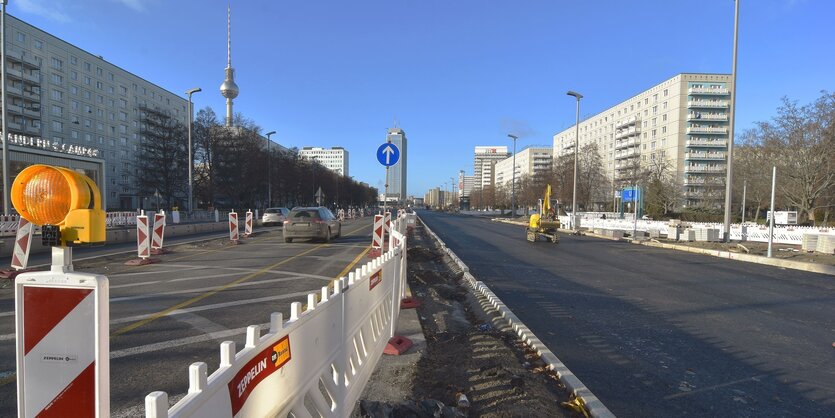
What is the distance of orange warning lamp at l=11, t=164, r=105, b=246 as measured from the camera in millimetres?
1972

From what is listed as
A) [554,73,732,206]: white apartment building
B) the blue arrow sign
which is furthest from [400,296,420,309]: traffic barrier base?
[554,73,732,206]: white apartment building

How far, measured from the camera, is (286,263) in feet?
42.0

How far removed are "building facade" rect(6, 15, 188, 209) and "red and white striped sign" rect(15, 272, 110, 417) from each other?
71.5 m

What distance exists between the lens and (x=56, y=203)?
2.01m

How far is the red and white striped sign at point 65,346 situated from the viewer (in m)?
1.72

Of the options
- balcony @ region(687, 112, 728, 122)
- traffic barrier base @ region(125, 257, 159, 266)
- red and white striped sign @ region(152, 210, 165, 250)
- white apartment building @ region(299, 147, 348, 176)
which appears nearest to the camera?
traffic barrier base @ region(125, 257, 159, 266)

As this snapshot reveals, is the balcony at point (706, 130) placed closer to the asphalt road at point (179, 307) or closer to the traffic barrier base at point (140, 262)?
the asphalt road at point (179, 307)

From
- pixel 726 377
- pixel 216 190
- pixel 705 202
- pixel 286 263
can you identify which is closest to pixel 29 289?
pixel 726 377

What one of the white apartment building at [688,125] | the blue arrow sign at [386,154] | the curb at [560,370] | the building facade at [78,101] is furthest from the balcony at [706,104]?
the curb at [560,370]

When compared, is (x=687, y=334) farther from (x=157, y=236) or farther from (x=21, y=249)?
(x=157, y=236)

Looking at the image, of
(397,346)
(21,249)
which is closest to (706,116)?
(397,346)

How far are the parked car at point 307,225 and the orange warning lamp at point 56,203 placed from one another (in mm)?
17185

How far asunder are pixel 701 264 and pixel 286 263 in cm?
1330

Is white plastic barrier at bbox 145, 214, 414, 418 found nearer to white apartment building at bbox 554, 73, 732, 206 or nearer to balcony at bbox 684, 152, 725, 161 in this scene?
white apartment building at bbox 554, 73, 732, 206
